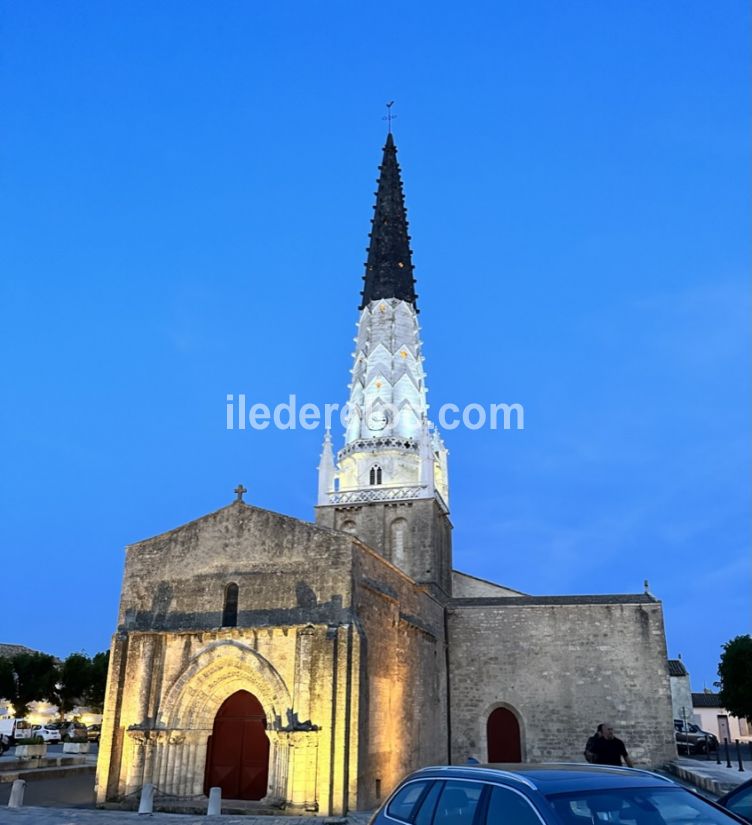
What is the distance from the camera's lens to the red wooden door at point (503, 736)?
96.3ft

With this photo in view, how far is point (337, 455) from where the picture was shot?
39.4 metres

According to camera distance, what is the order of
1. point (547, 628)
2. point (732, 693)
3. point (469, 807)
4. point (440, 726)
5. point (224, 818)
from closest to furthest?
point (469, 807)
point (224, 818)
point (440, 726)
point (547, 628)
point (732, 693)

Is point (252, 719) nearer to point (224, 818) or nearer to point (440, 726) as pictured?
point (224, 818)

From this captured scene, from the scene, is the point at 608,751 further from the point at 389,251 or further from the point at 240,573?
the point at 389,251

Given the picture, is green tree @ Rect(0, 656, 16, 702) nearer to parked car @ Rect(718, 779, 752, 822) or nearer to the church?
the church

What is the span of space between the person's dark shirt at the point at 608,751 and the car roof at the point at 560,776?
730 centimetres

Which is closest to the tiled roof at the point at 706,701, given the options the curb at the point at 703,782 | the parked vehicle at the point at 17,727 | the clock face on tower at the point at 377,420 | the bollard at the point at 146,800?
the curb at the point at 703,782

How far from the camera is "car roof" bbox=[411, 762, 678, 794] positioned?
4.94 metres

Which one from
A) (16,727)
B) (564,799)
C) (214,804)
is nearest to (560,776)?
(564,799)

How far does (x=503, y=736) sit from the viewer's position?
29609mm

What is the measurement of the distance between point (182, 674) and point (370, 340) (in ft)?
79.9

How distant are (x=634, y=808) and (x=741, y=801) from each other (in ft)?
12.6

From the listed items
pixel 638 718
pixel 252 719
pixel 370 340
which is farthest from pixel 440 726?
pixel 370 340

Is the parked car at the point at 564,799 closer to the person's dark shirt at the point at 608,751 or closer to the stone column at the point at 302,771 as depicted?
the person's dark shirt at the point at 608,751
